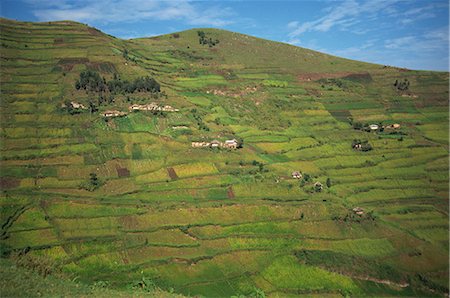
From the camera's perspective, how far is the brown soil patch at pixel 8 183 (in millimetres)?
46669

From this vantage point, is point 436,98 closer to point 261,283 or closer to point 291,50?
point 291,50

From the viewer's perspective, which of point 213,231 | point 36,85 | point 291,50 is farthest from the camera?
point 291,50

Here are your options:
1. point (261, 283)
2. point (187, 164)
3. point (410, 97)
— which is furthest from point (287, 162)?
point (410, 97)

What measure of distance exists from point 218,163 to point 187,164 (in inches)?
200

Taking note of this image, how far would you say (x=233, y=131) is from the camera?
73312 mm

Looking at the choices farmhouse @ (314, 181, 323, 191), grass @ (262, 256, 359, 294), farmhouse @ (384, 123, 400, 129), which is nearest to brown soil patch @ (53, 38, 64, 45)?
farmhouse @ (314, 181, 323, 191)

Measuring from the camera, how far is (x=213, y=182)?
54156 mm

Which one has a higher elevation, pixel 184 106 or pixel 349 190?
pixel 184 106

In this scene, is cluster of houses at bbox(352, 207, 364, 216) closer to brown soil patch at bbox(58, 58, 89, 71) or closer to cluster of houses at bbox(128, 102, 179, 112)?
cluster of houses at bbox(128, 102, 179, 112)

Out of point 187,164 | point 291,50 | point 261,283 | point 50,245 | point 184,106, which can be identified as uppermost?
point 291,50

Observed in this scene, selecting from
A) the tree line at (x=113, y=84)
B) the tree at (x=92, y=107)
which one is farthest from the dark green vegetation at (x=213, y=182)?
the tree at (x=92, y=107)

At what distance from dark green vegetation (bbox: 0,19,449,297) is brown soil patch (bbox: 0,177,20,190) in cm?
23

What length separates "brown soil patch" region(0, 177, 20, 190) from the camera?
46669 millimetres

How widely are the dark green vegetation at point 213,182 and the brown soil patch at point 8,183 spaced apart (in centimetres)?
23
